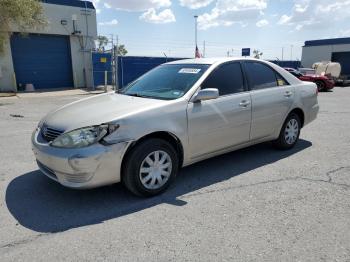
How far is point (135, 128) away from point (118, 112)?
288 mm

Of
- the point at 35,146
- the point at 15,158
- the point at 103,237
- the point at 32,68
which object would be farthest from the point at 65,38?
the point at 103,237

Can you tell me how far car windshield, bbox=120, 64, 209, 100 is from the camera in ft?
13.9

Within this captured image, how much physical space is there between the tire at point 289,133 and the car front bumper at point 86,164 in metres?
3.09

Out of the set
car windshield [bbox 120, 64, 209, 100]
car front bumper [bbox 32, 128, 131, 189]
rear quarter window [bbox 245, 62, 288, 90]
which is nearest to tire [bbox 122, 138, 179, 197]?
car front bumper [bbox 32, 128, 131, 189]

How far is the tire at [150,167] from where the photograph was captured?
3.60m

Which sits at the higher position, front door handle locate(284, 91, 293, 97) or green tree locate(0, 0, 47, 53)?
green tree locate(0, 0, 47, 53)

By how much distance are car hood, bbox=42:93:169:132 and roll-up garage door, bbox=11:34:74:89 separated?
53.8 ft

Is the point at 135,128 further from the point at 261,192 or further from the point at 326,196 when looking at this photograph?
the point at 326,196

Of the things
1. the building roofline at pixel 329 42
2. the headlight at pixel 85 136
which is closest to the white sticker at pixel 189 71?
the headlight at pixel 85 136

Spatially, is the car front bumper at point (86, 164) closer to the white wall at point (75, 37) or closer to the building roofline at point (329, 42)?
the white wall at point (75, 37)

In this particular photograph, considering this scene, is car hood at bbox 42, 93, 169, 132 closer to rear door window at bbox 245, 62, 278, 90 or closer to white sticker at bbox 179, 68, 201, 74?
white sticker at bbox 179, 68, 201, 74

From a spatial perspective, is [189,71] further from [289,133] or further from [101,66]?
[101,66]

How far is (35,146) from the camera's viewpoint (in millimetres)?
3797

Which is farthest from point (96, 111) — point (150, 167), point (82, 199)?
point (82, 199)
